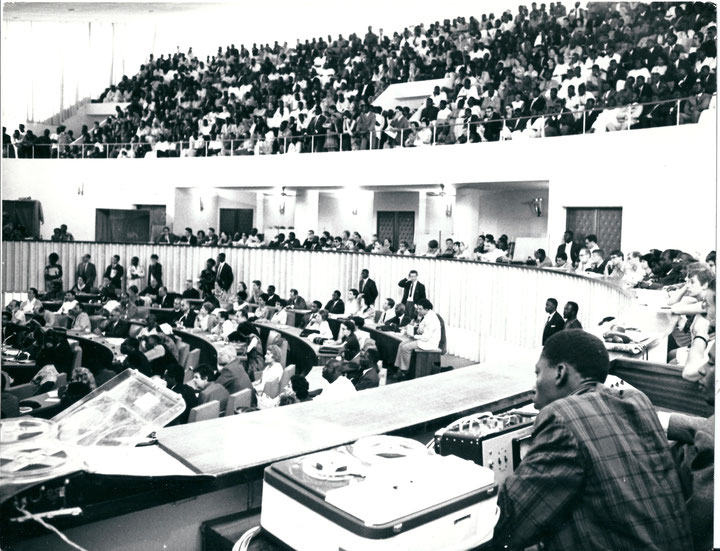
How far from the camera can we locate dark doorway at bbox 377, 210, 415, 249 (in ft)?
64.2

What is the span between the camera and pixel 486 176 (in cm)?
1438

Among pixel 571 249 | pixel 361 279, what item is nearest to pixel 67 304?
pixel 361 279

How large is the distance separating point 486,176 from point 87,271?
9392 mm

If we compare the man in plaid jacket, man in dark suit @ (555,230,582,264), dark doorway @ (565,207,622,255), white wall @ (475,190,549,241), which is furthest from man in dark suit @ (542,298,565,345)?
white wall @ (475,190,549,241)

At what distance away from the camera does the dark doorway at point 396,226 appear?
19.6 metres

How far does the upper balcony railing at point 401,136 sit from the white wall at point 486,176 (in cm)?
21

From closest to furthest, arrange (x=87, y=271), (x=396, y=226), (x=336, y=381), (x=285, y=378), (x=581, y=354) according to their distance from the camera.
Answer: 1. (x=581, y=354)
2. (x=336, y=381)
3. (x=285, y=378)
4. (x=87, y=271)
5. (x=396, y=226)

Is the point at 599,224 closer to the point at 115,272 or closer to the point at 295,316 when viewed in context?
the point at 295,316

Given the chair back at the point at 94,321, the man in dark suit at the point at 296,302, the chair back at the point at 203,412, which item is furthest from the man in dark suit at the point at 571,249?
the chair back at the point at 94,321

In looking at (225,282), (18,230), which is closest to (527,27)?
(225,282)

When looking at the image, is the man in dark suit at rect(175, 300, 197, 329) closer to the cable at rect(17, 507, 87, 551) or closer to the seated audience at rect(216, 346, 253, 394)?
the seated audience at rect(216, 346, 253, 394)

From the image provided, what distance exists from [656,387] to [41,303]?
39.9 ft

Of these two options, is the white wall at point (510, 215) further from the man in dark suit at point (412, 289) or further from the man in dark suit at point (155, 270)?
the man in dark suit at point (155, 270)

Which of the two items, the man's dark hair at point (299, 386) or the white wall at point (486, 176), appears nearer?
the man's dark hair at point (299, 386)
